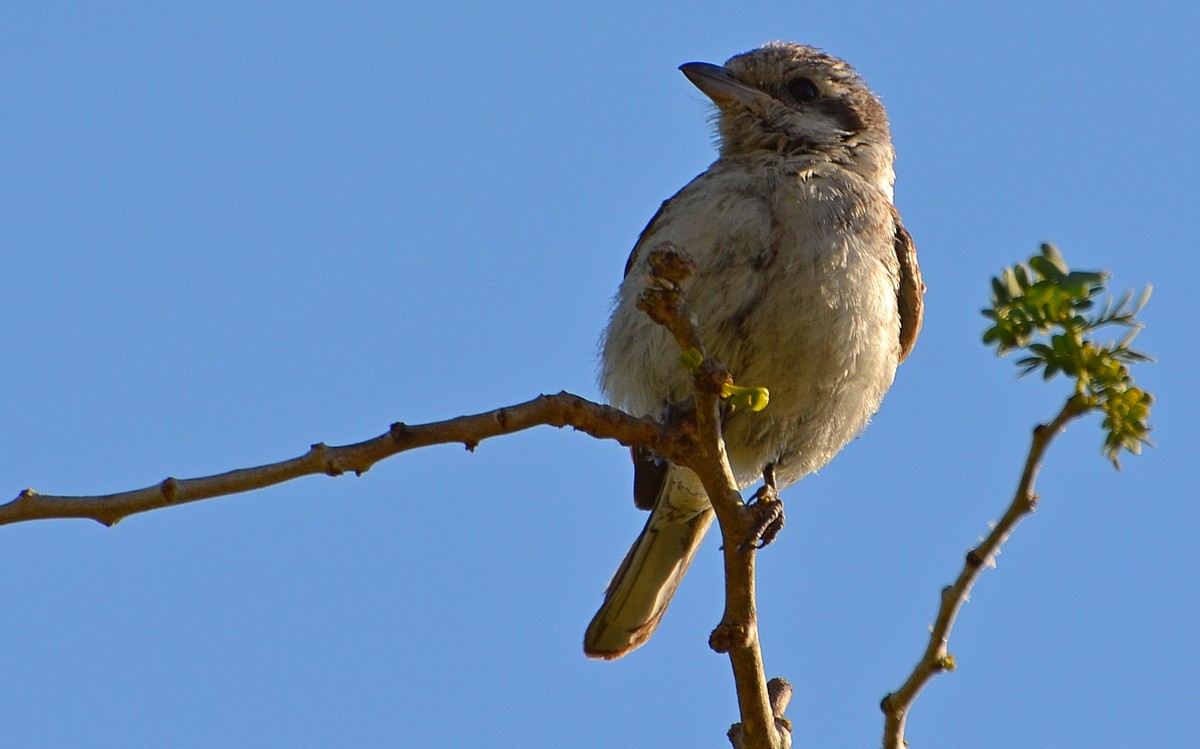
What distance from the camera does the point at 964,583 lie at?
9.47 feet

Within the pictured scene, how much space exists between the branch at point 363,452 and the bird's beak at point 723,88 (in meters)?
3.08

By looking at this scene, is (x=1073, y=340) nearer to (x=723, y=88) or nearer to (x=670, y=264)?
(x=670, y=264)

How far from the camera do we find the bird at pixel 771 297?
5.52 meters

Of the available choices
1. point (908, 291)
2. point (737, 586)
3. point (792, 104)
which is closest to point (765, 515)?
point (737, 586)

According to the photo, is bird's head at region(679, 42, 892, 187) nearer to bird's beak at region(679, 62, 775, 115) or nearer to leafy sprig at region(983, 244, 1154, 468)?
bird's beak at region(679, 62, 775, 115)

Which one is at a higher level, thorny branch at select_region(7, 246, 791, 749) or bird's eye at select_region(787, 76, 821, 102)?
bird's eye at select_region(787, 76, 821, 102)

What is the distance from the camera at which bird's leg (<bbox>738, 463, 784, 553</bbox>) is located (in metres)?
3.88

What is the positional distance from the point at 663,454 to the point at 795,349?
172 centimetres

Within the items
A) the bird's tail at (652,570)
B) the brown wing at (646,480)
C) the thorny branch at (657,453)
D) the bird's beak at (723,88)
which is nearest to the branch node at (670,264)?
the thorny branch at (657,453)

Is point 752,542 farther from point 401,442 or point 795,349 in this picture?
point 795,349

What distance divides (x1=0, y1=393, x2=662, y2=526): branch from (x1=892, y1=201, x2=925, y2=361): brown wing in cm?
268

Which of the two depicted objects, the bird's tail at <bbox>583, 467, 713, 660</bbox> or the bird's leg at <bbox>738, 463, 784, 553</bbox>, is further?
the bird's tail at <bbox>583, 467, 713, 660</bbox>

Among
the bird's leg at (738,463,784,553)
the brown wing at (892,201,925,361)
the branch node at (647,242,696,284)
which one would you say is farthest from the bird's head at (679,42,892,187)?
the branch node at (647,242,696,284)

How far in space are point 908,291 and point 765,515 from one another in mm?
2249
